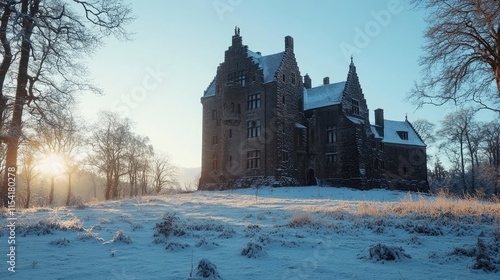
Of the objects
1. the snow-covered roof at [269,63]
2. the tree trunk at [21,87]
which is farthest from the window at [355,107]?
the tree trunk at [21,87]

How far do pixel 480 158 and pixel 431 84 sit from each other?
2010 inches

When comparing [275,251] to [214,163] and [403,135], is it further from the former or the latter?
[403,135]

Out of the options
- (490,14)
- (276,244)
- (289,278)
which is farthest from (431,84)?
(289,278)

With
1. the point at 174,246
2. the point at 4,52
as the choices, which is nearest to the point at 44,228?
the point at 174,246

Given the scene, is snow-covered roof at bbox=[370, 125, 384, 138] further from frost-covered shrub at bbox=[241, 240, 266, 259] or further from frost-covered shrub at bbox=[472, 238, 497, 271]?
frost-covered shrub at bbox=[241, 240, 266, 259]

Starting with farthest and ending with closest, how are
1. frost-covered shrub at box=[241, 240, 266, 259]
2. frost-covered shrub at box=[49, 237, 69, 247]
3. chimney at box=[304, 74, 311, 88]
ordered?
chimney at box=[304, 74, 311, 88] → frost-covered shrub at box=[49, 237, 69, 247] → frost-covered shrub at box=[241, 240, 266, 259]

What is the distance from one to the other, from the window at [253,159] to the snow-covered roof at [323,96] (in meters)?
8.97

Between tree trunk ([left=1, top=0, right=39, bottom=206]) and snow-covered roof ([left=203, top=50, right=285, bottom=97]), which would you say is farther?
snow-covered roof ([left=203, top=50, right=285, bottom=97])

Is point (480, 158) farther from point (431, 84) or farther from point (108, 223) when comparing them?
point (108, 223)

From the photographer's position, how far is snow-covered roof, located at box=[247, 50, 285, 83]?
115 ft

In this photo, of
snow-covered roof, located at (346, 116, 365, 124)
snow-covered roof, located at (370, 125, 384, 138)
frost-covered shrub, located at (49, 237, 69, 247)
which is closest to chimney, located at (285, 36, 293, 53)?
snow-covered roof, located at (346, 116, 365, 124)

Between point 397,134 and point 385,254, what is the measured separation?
150ft

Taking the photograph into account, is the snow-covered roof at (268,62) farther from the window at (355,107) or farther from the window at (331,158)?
the window at (331,158)

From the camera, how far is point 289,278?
477 cm
